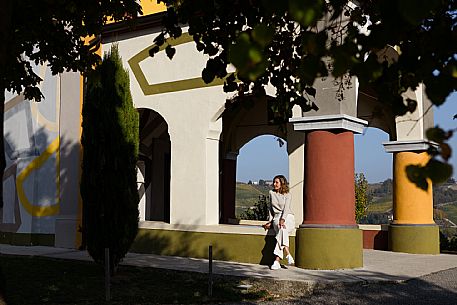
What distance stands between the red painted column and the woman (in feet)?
1.15

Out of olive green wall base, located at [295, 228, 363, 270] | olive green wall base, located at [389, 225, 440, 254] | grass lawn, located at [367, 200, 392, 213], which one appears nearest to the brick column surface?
olive green wall base, located at [295, 228, 363, 270]

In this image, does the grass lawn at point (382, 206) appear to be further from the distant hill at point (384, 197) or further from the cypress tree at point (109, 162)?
the cypress tree at point (109, 162)

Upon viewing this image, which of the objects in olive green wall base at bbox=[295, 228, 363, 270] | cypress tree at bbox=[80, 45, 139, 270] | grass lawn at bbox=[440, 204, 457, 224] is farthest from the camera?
grass lawn at bbox=[440, 204, 457, 224]

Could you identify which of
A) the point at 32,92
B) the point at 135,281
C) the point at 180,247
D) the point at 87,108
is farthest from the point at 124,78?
the point at 180,247

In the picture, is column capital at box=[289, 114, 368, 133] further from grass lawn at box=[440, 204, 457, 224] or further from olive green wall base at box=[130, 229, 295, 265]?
grass lawn at box=[440, 204, 457, 224]

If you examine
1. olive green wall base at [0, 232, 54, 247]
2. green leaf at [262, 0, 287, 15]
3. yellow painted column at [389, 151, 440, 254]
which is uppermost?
green leaf at [262, 0, 287, 15]

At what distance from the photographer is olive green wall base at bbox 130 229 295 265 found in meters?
10.6

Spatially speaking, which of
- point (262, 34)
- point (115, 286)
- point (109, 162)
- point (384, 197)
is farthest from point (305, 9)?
point (384, 197)

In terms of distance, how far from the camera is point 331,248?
9461 millimetres

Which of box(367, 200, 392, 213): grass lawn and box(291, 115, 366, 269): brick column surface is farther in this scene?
box(367, 200, 392, 213): grass lawn

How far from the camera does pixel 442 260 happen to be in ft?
37.2

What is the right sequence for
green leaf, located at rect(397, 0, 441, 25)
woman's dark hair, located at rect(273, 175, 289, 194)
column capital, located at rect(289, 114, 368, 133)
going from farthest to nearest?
woman's dark hair, located at rect(273, 175, 289, 194) → column capital, located at rect(289, 114, 368, 133) → green leaf, located at rect(397, 0, 441, 25)

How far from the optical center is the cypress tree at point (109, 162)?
345 inches

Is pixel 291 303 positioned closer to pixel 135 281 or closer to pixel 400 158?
pixel 135 281
